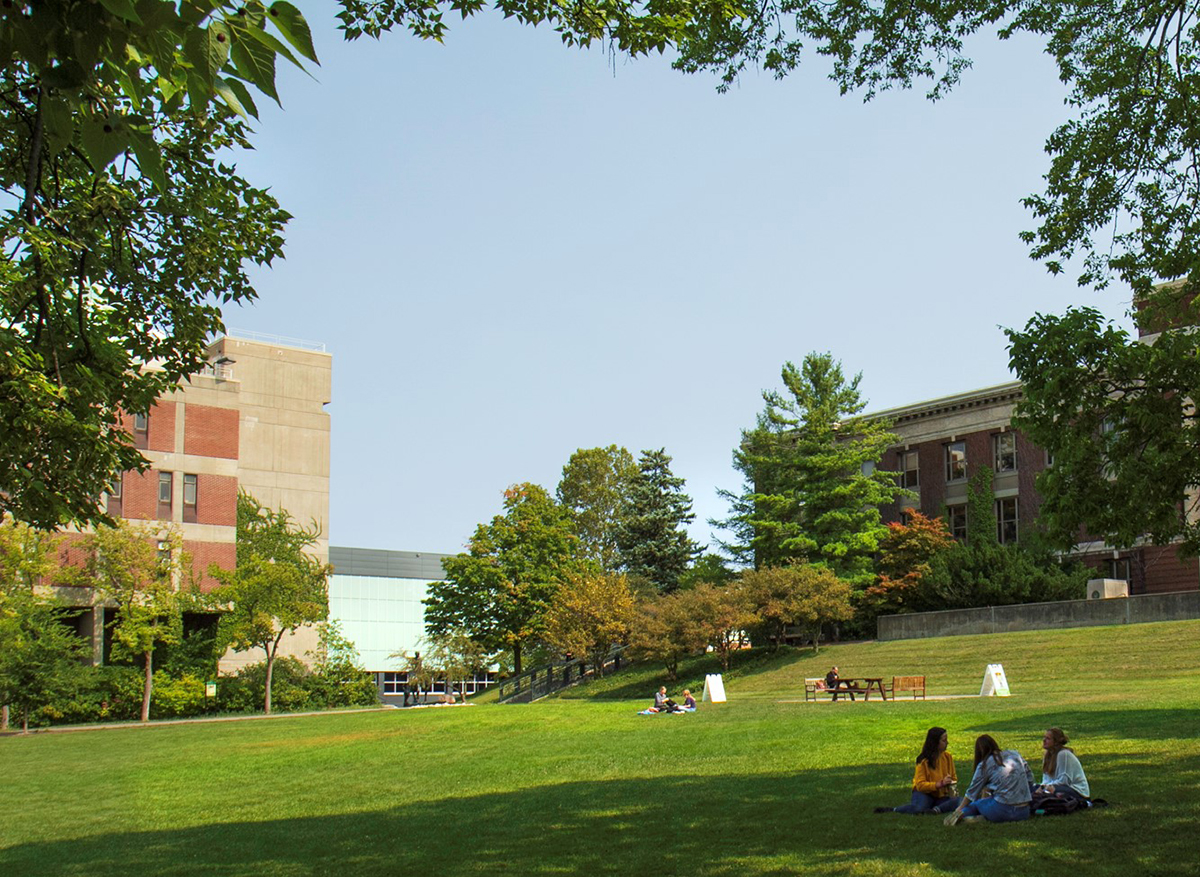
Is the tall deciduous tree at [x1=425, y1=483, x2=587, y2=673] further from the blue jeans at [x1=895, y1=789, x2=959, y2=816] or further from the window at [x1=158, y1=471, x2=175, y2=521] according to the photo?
the blue jeans at [x1=895, y1=789, x2=959, y2=816]

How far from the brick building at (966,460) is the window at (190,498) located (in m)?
34.8

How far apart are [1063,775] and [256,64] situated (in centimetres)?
1198

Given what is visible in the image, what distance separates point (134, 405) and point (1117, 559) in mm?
53399

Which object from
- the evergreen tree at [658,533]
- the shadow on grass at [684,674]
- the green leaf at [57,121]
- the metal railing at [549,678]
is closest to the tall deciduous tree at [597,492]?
the evergreen tree at [658,533]

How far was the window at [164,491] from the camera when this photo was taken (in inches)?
2127

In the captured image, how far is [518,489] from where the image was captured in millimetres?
70375

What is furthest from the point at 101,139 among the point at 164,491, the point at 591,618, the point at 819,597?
the point at 591,618

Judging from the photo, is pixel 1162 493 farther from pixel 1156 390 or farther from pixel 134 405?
pixel 134 405

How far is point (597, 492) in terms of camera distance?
83.0 m

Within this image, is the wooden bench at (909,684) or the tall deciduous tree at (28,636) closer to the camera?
the wooden bench at (909,684)

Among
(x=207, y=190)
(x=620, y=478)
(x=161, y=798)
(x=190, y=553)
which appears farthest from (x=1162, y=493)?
(x=620, y=478)

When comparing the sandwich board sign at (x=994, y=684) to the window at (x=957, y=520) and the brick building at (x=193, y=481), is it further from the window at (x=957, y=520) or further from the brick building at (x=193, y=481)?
the window at (x=957, y=520)

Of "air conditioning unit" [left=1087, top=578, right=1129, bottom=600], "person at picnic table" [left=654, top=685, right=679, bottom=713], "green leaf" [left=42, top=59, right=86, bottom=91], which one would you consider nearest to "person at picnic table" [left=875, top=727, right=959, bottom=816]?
"green leaf" [left=42, top=59, right=86, bottom=91]

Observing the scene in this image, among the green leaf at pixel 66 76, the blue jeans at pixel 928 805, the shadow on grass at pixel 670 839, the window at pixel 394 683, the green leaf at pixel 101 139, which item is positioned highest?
the green leaf at pixel 66 76
